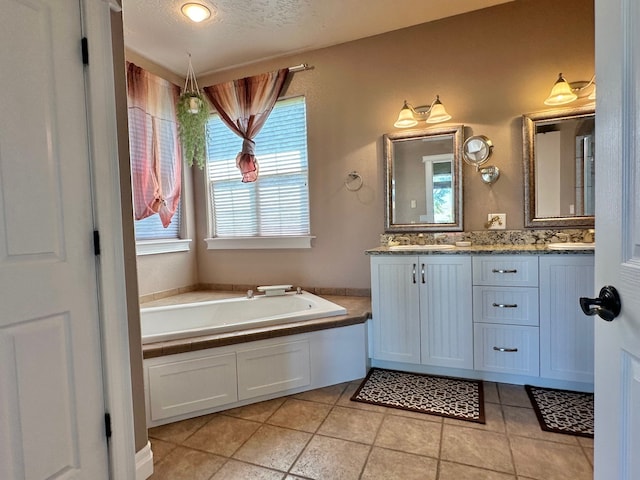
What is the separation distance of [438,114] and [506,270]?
50.4 inches

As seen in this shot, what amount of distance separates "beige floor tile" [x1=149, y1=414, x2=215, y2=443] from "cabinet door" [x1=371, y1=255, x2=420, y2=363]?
1271mm

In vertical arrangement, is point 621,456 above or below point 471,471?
above

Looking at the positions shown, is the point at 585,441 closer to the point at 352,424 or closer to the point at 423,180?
the point at 352,424

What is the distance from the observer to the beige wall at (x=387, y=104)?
250 cm

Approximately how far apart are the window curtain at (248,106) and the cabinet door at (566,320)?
2.52 metres

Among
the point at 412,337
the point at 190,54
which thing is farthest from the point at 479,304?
the point at 190,54

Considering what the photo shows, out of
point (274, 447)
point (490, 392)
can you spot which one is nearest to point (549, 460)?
point (490, 392)

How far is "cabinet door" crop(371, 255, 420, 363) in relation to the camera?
2.42 metres

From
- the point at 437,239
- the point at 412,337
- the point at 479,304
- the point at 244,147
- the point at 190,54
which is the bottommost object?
the point at 412,337

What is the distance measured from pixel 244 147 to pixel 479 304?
2430 millimetres

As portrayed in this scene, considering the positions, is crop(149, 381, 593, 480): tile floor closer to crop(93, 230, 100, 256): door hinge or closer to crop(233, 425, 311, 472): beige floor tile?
crop(233, 425, 311, 472): beige floor tile

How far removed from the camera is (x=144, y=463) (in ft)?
4.97

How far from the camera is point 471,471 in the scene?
1.50 metres

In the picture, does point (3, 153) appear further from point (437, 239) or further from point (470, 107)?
point (470, 107)
